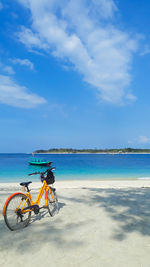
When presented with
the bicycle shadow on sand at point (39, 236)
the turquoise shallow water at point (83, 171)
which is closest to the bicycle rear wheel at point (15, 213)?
the bicycle shadow on sand at point (39, 236)

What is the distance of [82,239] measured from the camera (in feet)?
12.0

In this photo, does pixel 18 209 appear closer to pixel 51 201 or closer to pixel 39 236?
pixel 39 236

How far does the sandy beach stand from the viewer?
2980 mm

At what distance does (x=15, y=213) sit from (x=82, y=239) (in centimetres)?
161

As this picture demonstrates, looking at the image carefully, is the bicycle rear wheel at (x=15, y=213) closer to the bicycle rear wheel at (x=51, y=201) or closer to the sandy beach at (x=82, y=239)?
the sandy beach at (x=82, y=239)

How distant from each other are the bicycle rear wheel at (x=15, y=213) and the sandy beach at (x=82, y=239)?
0.16 meters

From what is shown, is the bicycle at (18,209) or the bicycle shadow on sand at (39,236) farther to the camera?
the bicycle at (18,209)

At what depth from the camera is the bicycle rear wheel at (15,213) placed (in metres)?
3.98

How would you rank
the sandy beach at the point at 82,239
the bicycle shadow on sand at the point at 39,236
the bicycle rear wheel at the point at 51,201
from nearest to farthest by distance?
the sandy beach at the point at 82,239 < the bicycle shadow on sand at the point at 39,236 < the bicycle rear wheel at the point at 51,201

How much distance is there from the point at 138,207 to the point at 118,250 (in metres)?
2.95

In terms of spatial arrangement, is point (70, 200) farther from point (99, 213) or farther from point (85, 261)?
point (85, 261)

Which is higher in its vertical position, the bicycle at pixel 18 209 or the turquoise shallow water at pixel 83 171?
the bicycle at pixel 18 209

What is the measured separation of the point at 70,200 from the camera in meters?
6.77

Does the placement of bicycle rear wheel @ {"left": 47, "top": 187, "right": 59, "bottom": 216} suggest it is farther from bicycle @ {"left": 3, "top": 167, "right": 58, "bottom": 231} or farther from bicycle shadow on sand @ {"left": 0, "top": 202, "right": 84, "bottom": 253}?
bicycle @ {"left": 3, "top": 167, "right": 58, "bottom": 231}
